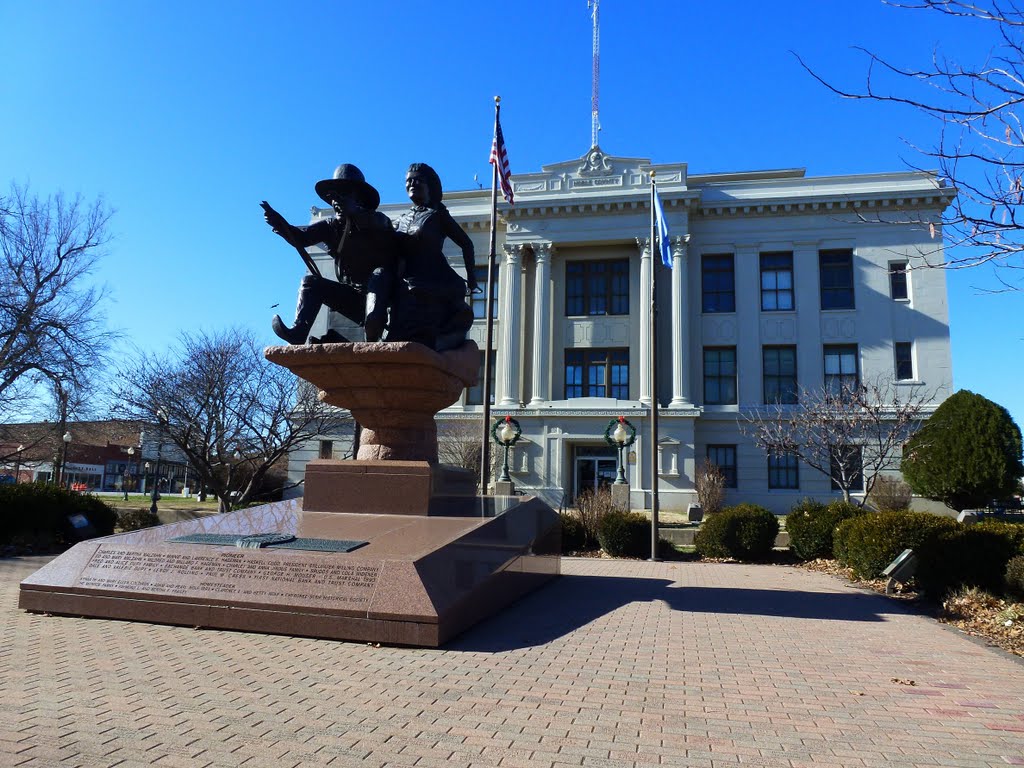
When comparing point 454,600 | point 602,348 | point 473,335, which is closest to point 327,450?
point 473,335

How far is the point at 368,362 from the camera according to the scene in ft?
27.4

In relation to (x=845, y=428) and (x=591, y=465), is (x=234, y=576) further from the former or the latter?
(x=591, y=465)

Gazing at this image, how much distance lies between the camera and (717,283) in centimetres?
3588

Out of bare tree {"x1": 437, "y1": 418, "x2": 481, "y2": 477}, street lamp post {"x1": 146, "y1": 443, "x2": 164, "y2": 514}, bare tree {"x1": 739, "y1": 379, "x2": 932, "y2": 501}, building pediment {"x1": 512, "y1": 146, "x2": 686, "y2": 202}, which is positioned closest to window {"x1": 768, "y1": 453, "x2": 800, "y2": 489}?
bare tree {"x1": 739, "y1": 379, "x2": 932, "y2": 501}

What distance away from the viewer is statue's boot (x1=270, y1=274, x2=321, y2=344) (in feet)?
29.2

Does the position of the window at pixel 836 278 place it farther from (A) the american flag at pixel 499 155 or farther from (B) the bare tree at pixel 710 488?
(A) the american flag at pixel 499 155

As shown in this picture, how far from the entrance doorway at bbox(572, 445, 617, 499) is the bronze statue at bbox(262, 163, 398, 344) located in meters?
25.7

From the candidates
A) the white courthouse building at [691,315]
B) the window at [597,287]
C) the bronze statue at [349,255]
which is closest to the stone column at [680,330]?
the white courthouse building at [691,315]

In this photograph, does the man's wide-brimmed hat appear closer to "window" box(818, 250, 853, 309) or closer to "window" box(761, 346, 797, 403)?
"window" box(761, 346, 797, 403)

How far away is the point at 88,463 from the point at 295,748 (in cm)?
8802

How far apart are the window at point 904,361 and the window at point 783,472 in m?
6.50

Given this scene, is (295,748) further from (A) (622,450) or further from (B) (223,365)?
(A) (622,450)

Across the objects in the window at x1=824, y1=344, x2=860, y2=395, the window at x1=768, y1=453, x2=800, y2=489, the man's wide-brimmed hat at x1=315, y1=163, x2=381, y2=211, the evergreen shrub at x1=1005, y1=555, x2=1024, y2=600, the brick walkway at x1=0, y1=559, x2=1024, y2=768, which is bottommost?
the brick walkway at x1=0, y1=559, x2=1024, y2=768

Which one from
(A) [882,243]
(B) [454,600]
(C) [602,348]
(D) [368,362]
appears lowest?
(B) [454,600]
